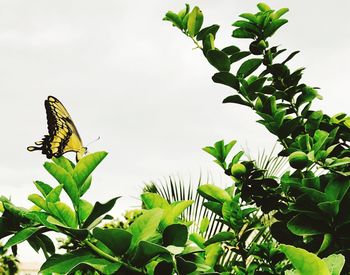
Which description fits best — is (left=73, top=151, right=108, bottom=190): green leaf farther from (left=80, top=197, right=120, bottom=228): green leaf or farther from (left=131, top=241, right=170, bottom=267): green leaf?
(left=131, top=241, right=170, bottom=267): green leaf

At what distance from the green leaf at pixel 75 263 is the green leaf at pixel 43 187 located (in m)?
0.18

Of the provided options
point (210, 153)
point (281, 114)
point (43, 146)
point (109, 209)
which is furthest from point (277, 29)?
point (109, 209)

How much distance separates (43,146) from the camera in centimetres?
193

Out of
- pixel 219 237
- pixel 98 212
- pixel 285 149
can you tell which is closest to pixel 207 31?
pixel 285 149

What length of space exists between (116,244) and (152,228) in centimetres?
9

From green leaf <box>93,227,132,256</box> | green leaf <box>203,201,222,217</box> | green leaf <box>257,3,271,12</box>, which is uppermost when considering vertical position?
green leaf <box>257,3,271,12</box>

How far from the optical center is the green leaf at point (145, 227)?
98 cm

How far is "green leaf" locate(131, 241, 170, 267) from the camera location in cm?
92

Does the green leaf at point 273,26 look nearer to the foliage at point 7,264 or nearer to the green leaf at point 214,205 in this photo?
the green leaf at point 214,205

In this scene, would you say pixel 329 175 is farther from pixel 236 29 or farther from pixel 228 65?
pixel 236 29

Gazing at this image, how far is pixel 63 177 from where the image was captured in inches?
41.1

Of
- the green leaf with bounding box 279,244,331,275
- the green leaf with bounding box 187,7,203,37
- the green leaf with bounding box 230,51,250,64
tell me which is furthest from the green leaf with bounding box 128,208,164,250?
the green leaf with bounding box 187,7,203,37

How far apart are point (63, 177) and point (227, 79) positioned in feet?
3.20

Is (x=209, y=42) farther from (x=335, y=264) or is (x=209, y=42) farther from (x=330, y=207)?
(x=335, y=264)
